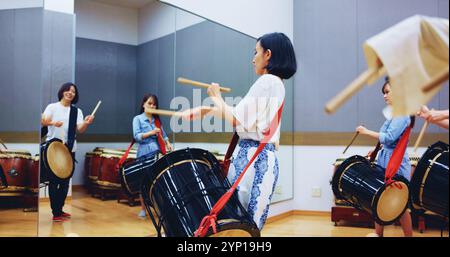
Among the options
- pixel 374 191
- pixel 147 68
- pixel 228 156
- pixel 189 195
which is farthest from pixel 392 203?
pixel 147 68

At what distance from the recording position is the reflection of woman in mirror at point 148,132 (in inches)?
138

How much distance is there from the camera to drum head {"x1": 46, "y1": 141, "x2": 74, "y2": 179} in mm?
2867

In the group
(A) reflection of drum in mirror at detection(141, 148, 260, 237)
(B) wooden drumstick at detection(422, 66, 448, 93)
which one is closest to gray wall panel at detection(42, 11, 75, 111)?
(A) reflection of drum in mirror at detection(141, 148, 260, 237)


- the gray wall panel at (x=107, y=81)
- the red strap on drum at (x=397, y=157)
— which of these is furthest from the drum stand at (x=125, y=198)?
the red strap on drum at (x=397, y=157)

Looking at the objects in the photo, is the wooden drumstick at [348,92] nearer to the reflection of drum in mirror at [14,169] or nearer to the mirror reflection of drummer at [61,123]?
the reflection of drum in mirror at [14,169]

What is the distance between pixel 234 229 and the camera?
4.83 feet

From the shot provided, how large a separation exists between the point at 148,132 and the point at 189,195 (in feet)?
6.97

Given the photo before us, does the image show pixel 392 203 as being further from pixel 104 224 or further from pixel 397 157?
pixel 104 224

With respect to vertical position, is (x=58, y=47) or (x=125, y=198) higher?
(x=58, y=47)

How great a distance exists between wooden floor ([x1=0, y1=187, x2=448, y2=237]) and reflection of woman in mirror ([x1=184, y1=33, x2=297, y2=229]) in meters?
1.77

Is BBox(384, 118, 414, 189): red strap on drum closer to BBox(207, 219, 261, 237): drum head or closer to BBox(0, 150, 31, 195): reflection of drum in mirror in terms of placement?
BBox(207, 219, 261, 237): drum head

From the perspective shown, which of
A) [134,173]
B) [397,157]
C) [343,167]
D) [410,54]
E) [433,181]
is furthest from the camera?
[343,167]
